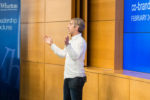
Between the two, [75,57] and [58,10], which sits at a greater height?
[58,10]

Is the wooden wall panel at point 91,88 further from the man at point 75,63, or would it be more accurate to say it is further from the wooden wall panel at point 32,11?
the wooden wall panel at point 32,11

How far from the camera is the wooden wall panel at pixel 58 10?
16.6 ft

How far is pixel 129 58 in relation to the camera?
462 cm

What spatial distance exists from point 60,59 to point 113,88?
1311 millimetres

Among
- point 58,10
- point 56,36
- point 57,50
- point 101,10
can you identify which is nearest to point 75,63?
point 57,50

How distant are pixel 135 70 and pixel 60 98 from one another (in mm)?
1508

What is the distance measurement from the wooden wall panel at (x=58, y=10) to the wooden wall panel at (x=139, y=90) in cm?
175

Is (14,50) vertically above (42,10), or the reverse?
(42,10)

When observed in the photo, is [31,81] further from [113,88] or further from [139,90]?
[139,90]

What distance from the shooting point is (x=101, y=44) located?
195 inches

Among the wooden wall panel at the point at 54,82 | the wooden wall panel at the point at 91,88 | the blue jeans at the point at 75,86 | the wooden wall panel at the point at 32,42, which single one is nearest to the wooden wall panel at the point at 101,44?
the wooden wall panel at the point at 91,88

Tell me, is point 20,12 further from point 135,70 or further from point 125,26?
point 135,70

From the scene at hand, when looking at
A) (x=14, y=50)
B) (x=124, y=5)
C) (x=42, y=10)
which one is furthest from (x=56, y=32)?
(x=124, y=5)

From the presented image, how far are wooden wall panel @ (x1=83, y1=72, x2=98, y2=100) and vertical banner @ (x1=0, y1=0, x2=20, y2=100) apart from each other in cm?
156
